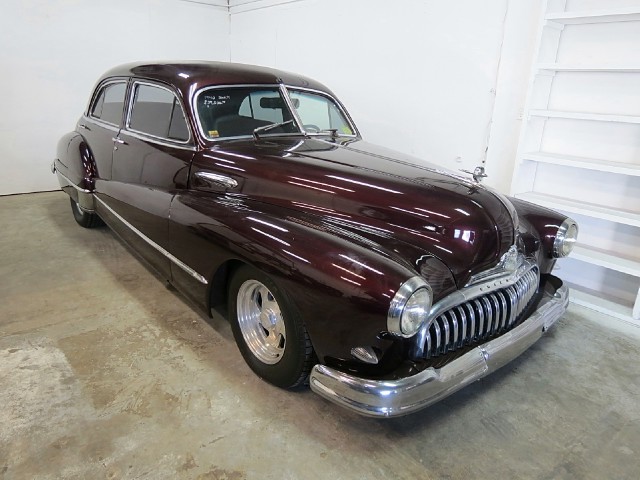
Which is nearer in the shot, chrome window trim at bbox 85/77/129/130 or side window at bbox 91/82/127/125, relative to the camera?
chrome window trim at bbox 85/77/129/130

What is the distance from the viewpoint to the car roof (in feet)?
9.52

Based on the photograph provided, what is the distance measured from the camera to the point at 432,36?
4.36 m

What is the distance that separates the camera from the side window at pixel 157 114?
9.54 feet

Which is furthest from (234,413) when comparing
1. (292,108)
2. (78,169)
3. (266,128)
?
(78,169)

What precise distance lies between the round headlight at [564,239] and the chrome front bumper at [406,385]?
0.89 metres

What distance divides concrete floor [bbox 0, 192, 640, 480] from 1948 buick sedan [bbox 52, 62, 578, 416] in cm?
27

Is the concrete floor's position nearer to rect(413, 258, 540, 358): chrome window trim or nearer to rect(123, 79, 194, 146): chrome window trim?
rect(413, 258, 540, 358): chrome window trim

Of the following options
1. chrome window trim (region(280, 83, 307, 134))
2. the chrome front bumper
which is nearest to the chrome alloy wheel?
the chrome front bumper

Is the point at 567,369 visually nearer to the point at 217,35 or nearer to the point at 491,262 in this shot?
the point at 491,262

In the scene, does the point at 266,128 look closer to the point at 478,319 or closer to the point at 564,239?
the point at 478,319

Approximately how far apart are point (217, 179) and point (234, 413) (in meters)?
1.30

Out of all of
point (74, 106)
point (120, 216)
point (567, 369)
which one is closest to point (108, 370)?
point (120, 216)

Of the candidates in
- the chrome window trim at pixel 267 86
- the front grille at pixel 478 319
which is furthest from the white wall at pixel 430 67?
the front grille at pixel 478 319

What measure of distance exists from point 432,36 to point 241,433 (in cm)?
394
